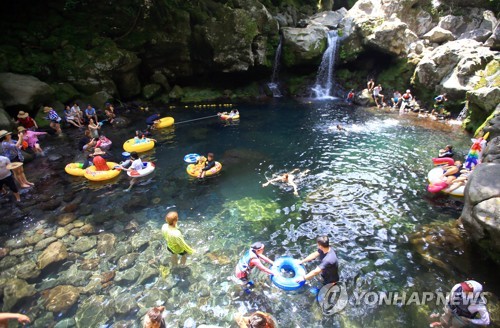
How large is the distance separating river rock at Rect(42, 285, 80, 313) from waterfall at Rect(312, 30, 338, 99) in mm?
26581

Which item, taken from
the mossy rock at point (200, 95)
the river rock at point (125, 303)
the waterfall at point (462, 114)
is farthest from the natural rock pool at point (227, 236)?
the mossy rock at point (200, 95)

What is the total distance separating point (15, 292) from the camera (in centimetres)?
723

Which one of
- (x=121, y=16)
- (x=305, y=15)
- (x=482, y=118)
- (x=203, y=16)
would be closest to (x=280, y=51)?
(x=203, y=16)

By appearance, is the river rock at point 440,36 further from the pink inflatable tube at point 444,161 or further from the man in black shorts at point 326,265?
the man in black shorts at point 326,265

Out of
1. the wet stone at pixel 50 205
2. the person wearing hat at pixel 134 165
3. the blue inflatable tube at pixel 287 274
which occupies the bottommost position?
the wet stone at pixel 50 205

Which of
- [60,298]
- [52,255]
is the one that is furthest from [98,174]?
[60,298]

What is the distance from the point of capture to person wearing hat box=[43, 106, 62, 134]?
59.3 feet

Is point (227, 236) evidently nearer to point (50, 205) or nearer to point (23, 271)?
point (23, 271)

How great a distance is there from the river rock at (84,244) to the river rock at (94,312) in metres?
2.08

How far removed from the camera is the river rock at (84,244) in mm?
8789

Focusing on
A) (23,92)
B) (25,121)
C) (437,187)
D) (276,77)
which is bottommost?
(25,121)

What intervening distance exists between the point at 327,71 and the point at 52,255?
28102 millimetres

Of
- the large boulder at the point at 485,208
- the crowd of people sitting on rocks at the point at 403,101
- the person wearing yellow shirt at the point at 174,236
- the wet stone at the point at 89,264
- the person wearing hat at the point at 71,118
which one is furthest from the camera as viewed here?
the crowd of people sitting on rocks at the point at 403,101

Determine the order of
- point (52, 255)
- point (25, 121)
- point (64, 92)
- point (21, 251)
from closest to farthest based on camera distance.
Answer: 1. point (52, 255)
2. point (21, 251)
3. point (25, 121)
4. point (64, 92)
